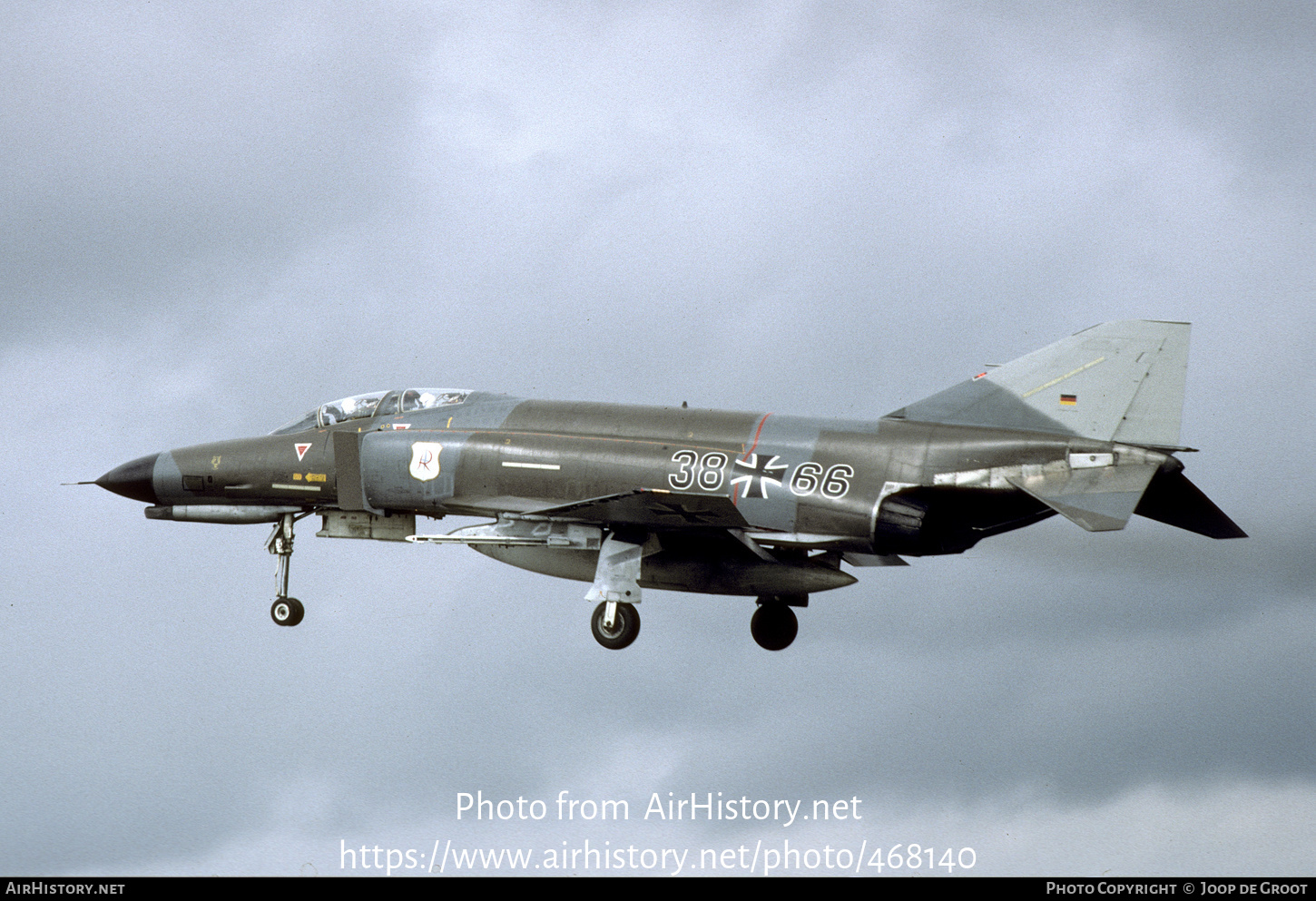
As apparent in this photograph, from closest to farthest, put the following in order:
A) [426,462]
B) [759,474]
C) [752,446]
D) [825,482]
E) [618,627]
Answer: [825,482], [759,474], [752,446], [618,627], [426,462]

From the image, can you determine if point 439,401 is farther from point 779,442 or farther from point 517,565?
point 779,442

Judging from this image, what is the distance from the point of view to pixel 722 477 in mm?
24797

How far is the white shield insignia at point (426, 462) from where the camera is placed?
26.4 metres

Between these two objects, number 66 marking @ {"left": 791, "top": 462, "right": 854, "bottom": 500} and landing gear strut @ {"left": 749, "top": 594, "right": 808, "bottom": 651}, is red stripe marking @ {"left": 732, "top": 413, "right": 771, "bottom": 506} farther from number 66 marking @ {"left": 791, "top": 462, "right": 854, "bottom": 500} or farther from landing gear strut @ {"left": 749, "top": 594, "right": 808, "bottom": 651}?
landing gear strut @ {"left": 749, "top": 594, "right": 808, "bottom": 651}

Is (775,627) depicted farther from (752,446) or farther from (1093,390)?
(1093,390)

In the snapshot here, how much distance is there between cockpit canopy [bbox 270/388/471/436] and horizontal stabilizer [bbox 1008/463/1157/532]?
930 centimetres

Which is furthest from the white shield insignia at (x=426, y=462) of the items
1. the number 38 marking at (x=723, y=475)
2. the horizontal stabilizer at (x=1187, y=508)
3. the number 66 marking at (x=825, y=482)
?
the horizontal stabilizer at (x=1187, y=508)

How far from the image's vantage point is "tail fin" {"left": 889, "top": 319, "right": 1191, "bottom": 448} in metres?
23.7

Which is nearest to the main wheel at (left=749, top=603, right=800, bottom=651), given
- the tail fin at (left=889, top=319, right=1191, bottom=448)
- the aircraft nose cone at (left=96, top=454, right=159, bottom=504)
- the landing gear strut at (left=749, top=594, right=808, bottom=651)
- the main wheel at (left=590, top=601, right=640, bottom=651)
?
the landing gear strut at (left=749, top=594, right=808, bottom=651)

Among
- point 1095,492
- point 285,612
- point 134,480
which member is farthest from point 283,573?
point 1095,492

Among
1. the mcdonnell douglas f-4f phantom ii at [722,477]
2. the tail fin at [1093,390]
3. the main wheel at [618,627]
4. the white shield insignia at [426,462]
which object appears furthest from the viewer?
the white shield insignia at [426,462]

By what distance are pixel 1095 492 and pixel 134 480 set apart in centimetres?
1556

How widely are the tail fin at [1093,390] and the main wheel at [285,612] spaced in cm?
1076

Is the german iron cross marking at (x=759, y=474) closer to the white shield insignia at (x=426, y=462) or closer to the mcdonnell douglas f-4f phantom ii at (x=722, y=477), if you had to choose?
the mcdonnell douglas f-4f phantom ii at (x=722, y=477)
